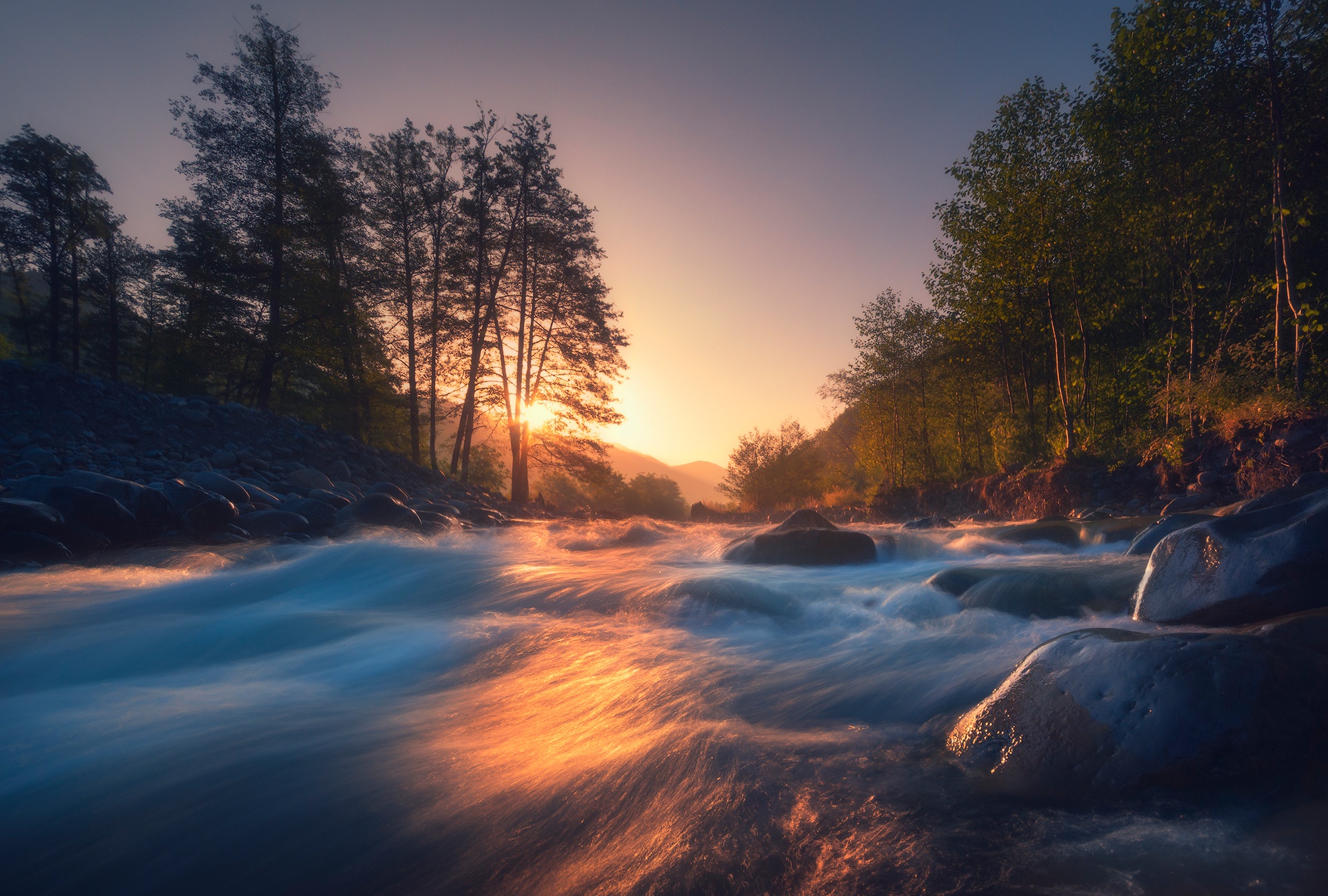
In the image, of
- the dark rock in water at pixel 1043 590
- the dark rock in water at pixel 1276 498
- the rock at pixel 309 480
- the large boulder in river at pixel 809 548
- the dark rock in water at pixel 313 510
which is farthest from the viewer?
the rock at pixel 309 480

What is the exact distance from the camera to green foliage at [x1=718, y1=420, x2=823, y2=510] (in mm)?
31594

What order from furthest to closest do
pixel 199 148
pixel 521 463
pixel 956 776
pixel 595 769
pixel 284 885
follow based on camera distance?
pixel 521 463, pixel 199 148, pixel 595 769, pixel 956 776, pixel 284 885

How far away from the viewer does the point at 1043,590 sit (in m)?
4.80

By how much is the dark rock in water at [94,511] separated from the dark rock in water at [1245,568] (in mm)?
11265

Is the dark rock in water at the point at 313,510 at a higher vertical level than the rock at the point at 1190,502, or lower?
higher

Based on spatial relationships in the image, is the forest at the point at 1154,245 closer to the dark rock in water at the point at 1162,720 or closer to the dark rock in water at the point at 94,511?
the dark rock in water at the point at 1162,720

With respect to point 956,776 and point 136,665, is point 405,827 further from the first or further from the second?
point 136,665

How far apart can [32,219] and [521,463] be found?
942 inches

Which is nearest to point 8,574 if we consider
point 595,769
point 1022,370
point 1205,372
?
point 595,769

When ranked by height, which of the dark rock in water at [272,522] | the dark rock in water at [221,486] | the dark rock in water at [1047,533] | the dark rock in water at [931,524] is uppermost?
the dark rock in water at [221,486]

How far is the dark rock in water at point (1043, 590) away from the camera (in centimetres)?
451

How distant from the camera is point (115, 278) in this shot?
27.8 metres

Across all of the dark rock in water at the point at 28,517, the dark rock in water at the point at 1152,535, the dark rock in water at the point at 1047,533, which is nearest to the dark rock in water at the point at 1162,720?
the dark rock in water at the point at 1152,535

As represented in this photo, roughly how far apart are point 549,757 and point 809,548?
20.8 feet
